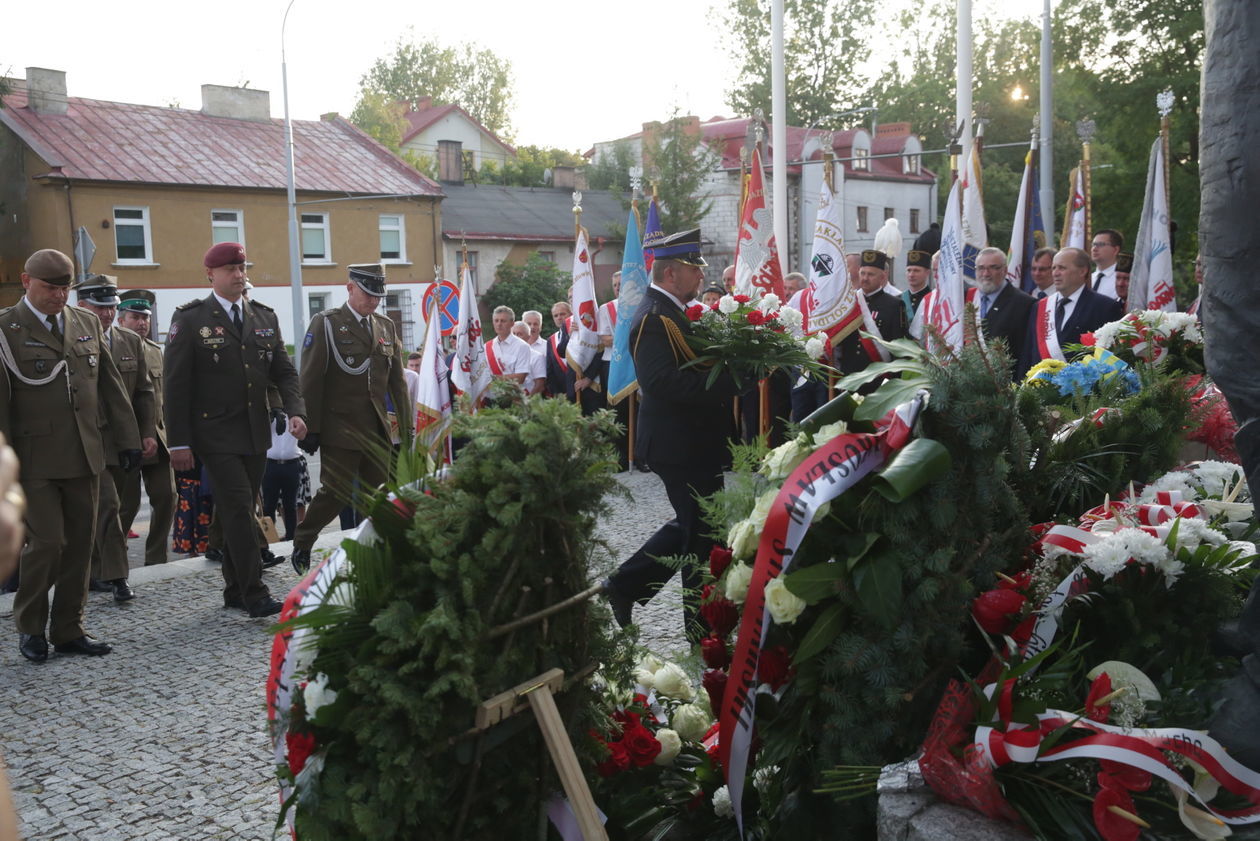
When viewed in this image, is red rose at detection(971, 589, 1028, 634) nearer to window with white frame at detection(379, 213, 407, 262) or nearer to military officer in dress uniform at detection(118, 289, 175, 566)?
military officer in dress uniform at detection(118, 289, 175, 566)

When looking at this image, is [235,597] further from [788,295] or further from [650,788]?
[788,295]

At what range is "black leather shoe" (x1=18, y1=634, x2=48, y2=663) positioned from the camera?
5.74 metres

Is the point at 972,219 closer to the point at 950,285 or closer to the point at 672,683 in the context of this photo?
the point at 950,285

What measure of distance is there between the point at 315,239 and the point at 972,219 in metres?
27.9

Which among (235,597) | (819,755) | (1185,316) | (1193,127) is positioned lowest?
(235,597)

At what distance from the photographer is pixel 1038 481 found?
3.74 meters

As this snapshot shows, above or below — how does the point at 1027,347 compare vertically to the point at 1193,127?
below

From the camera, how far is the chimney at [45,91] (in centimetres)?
3130

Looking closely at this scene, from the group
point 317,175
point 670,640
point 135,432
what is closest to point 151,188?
point 317,175

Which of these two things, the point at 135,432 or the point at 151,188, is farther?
the point at 151,188

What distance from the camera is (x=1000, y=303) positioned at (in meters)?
9.14

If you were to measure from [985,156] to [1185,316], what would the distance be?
53.9 meters

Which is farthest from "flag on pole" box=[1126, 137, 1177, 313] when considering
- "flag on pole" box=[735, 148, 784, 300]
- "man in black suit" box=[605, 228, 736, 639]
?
"man in black suit" box=[605, 228, 736, 639]

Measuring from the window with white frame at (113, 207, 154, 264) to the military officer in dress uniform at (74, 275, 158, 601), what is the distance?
25.3 meters
